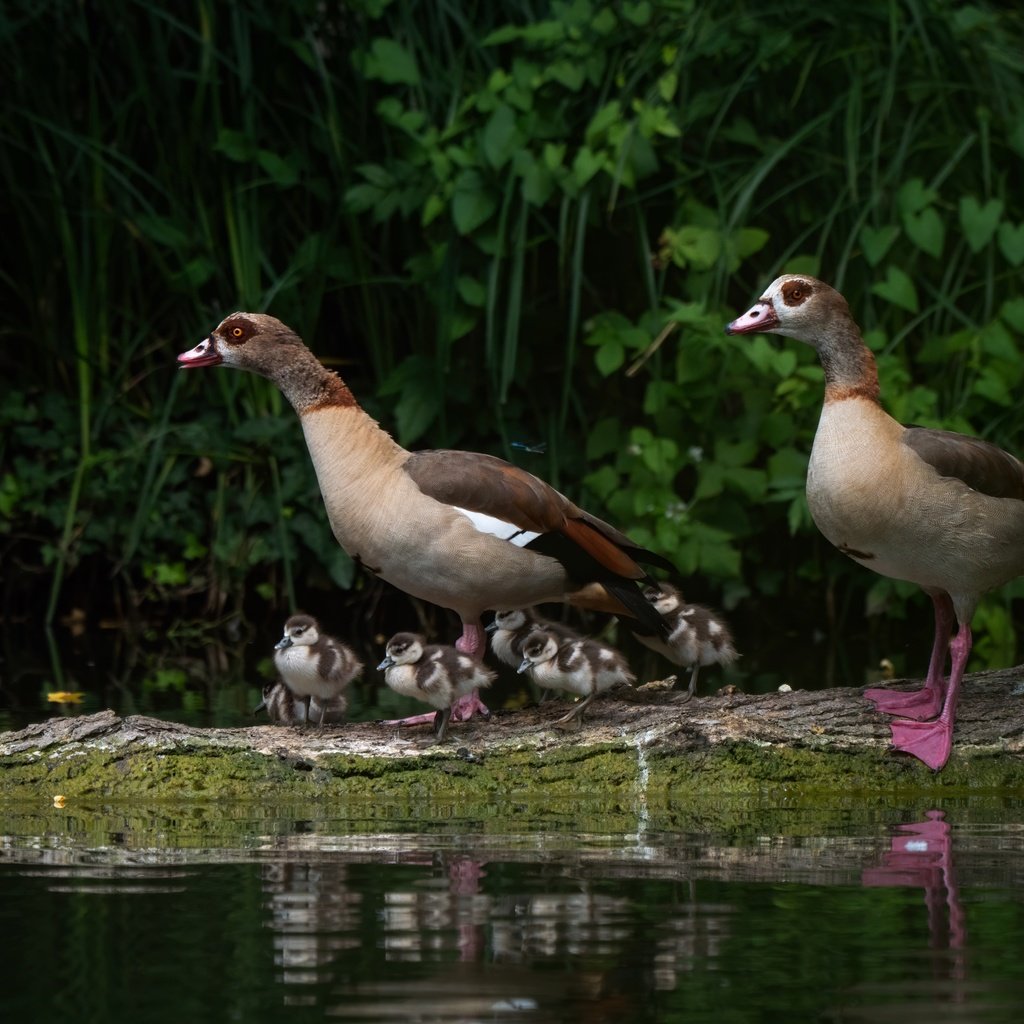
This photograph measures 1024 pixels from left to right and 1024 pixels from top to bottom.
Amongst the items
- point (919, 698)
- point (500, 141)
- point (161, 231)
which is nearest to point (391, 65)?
point (500, 141)

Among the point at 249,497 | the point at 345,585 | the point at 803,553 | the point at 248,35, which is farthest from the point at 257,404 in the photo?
the point at 803,553

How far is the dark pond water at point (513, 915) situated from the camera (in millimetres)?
3391

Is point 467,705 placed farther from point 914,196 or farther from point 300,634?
point 914,196

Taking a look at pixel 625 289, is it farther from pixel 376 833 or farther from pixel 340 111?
pixel 376 833

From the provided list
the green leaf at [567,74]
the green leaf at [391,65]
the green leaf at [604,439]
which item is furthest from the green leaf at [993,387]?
the green leaf at [391,65]

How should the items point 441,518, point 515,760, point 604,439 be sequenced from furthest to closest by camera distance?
1. point 604,439
2. point 441,518
3. point 515,760

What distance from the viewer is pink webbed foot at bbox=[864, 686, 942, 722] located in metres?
5.73

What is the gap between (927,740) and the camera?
5.48m

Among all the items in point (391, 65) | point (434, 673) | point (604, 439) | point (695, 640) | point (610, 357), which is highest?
point (391, 65)

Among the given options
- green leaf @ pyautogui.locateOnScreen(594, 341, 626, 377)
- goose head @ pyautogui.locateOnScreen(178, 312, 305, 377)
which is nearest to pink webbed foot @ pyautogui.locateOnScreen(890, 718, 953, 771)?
goose head @ pyautogui.locateOnScreen(178, 312, 305, 377)

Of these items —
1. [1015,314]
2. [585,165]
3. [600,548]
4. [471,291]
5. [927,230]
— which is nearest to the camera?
[600,548]

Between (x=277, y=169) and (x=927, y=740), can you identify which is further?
(x=277, y=169)

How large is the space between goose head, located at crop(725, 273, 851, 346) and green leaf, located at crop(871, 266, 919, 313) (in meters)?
2.66

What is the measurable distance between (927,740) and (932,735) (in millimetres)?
22
